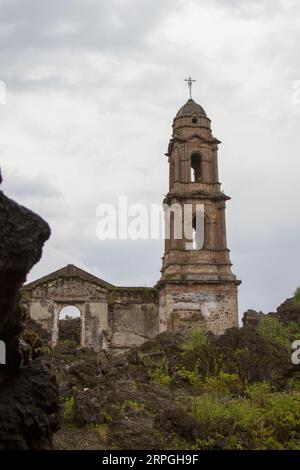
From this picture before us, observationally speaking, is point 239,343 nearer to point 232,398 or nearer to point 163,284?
point 232,398

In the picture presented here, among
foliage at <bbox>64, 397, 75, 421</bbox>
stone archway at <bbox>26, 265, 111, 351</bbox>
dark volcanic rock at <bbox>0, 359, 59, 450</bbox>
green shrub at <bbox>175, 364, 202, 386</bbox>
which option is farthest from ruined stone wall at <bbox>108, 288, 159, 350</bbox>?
dark volcanic rock at <bbox>0, 359, 59, 450</bbox>

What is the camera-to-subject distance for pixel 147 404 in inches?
507

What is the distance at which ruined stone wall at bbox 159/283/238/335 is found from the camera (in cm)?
2564

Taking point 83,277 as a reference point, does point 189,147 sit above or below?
above

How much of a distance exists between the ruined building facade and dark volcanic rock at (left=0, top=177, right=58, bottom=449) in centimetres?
1896

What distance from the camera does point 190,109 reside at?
2962cm

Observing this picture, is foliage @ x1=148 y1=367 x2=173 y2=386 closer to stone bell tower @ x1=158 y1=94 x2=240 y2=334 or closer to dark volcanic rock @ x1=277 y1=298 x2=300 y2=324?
stone bell tower @ x1=158 y1=94 x2=240 y2=334

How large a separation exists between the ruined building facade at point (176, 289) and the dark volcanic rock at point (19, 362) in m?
19.0

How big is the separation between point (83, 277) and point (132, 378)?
1130cm
